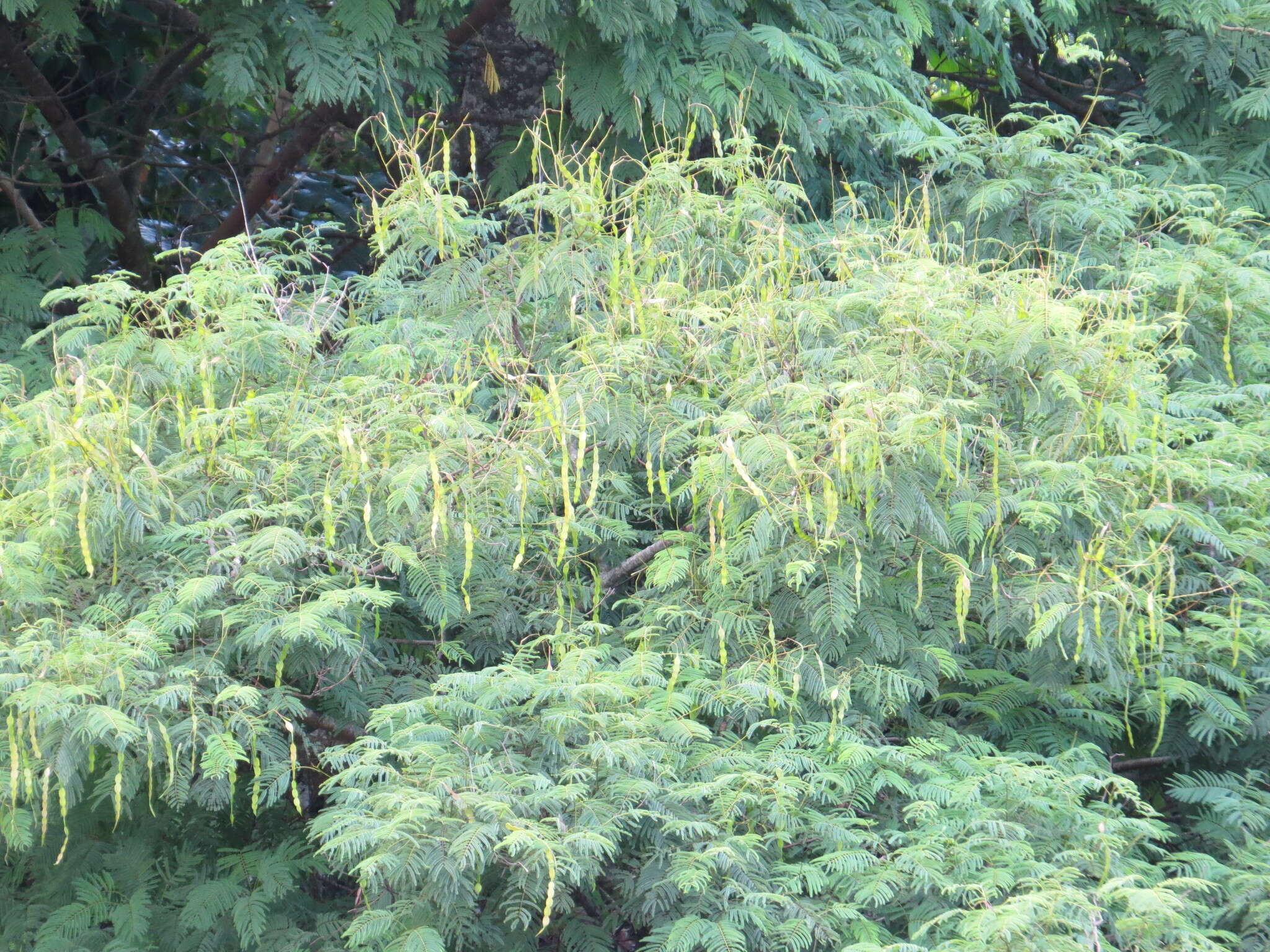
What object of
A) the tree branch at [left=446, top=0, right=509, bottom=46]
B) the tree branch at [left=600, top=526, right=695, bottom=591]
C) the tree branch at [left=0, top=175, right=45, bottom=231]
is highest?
the tree branch at [left=446, top=0, right=509, bottom=46]

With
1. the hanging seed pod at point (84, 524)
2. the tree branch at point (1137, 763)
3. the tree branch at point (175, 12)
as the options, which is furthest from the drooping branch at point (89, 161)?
the tree branch at point (1137, 763)

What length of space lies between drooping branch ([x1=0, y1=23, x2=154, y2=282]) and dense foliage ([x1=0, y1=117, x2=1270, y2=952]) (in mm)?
1696

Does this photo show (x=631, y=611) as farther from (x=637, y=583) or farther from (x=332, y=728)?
(x=332, y=728)

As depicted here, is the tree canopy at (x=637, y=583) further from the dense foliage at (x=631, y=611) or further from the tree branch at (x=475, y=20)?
the tree branch at (x=475, y=20)

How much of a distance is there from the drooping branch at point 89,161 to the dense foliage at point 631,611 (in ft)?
5.56

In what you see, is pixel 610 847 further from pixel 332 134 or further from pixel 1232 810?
pixel 332 134

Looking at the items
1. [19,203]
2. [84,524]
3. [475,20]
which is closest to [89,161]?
[19,203]

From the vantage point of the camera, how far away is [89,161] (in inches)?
218

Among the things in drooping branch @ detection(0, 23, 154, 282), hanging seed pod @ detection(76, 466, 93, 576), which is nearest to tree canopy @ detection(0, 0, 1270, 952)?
hanging seed pod @ detection(76, 466, 93, 576)

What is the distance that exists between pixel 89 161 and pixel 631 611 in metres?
3.37

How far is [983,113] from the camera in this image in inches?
260

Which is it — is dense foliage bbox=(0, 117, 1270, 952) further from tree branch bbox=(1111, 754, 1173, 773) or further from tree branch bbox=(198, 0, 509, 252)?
tree branch bbox=(198, 0, 509, 252)

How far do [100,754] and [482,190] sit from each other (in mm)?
3313

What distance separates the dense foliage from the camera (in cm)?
275
